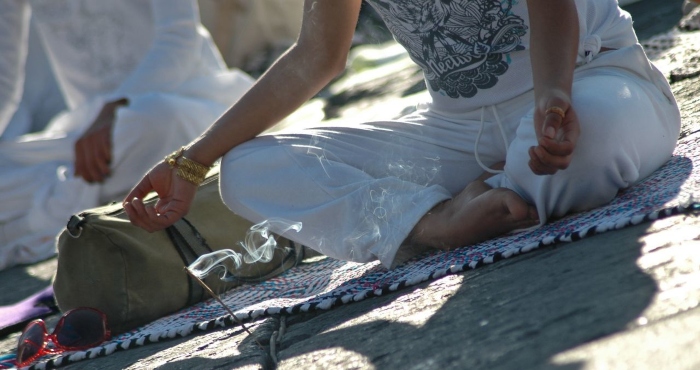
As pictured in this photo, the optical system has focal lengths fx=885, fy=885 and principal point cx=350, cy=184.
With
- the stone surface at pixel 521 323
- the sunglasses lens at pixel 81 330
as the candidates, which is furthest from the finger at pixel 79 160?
the stone surface at pixel 521 323

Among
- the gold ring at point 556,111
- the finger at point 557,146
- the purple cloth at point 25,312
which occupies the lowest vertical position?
the purple cloth at point 25,312

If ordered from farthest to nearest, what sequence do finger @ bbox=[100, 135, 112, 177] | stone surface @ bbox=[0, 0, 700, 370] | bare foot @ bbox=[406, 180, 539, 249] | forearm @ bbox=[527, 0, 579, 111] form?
finger @ bbox=[100, 135, 112, 177]
bare foot @ bbox=[406, 180, 539, 249]
forearm @ bbox=[527, 0, 579, 111]
stone surface @ bbox=[0, 0, 700, 370]

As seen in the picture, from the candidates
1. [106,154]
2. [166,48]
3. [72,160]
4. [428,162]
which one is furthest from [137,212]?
[72,160]

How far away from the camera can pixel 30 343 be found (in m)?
1.88

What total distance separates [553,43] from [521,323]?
621 millimetres

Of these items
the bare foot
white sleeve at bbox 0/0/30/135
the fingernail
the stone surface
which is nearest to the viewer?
the stone surface

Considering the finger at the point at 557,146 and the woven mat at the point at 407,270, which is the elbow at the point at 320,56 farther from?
the finger at the point at 557,146

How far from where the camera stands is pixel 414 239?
1.87 m

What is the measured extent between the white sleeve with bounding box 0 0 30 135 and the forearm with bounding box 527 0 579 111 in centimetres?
314

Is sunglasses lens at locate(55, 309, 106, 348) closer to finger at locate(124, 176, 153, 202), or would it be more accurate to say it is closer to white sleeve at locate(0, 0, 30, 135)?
finger at locate(124, 176, 153, 202)

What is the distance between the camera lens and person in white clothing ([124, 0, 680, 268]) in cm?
167

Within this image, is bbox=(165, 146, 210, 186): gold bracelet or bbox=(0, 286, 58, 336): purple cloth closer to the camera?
bbox=(165, 146, 210, 186): gold bracelet


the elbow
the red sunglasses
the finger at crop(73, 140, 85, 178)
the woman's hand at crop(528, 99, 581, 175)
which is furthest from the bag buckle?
the finger at crop(73, 140, 85, 178)

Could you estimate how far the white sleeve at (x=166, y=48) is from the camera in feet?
12.1
